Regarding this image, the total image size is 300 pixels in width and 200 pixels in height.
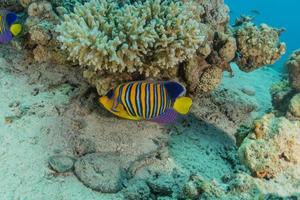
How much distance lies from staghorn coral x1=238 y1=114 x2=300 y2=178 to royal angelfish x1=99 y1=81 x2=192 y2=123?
→ 85cm

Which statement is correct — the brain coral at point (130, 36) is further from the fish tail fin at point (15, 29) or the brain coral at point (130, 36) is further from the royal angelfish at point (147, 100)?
the fish tail fin at point (15, 29)

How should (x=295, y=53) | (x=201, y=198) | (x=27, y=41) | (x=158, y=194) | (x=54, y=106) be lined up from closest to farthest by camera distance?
(x=201, y=198) < (x=158, y=194) < (x=54, y=106) < (x=27, y=41) < (x=295, y=53)

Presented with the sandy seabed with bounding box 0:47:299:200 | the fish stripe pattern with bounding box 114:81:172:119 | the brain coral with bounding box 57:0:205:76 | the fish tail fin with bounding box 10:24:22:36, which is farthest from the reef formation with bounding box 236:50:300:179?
the fish tail fin with bounding box 10:24:22:36

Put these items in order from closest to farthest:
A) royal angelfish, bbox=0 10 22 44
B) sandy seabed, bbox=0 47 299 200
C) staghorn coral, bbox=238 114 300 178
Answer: sandy seabed, bbox=0 47 299 200
staghorn coral, bbox=238 114 300 178
royal angelfish, bbox=0 10 22 44

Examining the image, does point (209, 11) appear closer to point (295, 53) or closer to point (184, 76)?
point (184, 76)

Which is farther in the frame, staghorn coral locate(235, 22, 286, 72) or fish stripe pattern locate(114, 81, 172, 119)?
staghorn coral locate(235, 22, 286, 72)

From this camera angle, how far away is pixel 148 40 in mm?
3725

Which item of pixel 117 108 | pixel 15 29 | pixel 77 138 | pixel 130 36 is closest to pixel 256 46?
pixel 130 36

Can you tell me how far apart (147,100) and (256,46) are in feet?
7.06

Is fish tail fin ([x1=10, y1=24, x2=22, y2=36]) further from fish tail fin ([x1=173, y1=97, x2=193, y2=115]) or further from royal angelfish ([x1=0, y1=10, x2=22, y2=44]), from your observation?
fish tail fin ([x1=173, y1=97, x2=193, y2=115])

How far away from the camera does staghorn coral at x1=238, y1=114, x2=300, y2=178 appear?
357cm

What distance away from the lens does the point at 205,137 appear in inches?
181

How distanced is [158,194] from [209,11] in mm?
2857

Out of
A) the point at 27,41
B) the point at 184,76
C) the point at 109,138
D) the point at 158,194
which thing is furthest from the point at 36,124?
the point at 184,76
